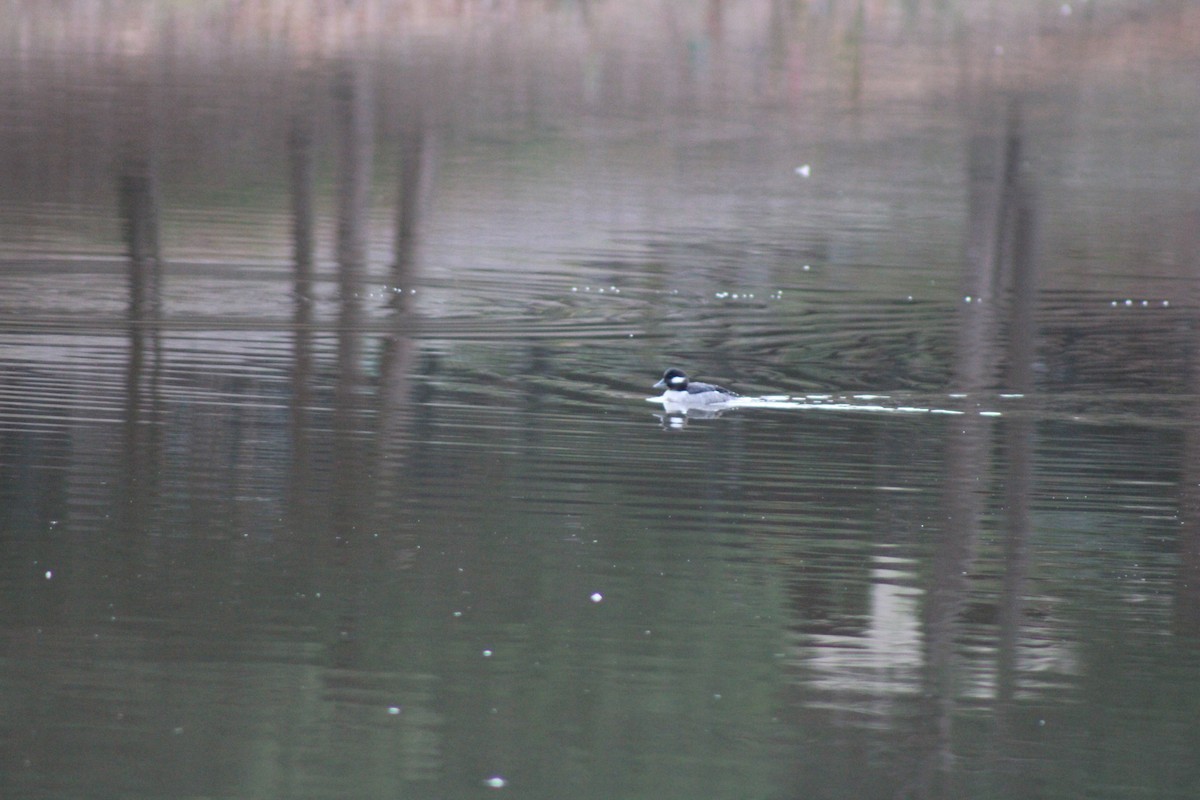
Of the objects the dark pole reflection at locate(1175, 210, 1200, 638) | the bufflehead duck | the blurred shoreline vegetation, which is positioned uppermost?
the blurred shoreline vegetation

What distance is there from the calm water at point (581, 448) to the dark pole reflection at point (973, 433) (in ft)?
0.17

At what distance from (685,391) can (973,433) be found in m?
1.95

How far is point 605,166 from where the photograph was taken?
30.3m

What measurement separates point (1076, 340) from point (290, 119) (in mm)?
16132

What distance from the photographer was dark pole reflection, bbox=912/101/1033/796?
340 inches

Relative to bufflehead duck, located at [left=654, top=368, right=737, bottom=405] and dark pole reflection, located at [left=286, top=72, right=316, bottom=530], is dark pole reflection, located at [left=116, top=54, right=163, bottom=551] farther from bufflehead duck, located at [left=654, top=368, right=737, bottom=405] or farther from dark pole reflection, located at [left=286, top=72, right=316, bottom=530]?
bufflehead duck, located at [left=654, top=368, right=737, bottom=405]

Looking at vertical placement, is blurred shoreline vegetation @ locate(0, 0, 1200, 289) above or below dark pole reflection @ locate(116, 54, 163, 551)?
above

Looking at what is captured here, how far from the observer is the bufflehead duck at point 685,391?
1509cm

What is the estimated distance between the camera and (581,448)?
13508 mm

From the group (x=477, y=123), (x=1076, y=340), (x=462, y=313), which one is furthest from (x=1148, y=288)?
(x=477, y=123)

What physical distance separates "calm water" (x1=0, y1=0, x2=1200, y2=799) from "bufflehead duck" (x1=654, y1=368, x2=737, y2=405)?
0.26m

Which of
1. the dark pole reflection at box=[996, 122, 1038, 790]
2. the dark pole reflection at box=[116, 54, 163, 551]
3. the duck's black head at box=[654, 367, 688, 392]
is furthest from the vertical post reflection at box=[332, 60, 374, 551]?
the dark pole reflection at box=[996, 122, 1038, 790]

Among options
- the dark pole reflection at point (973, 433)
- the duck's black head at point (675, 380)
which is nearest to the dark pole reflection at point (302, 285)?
the duck's black head at point (675, 380)

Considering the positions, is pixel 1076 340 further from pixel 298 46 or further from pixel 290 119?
pixel 298 46
